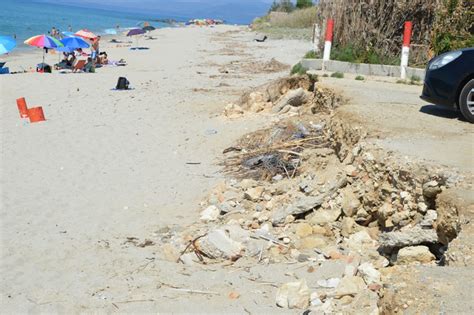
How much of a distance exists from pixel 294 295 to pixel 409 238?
1.27 m

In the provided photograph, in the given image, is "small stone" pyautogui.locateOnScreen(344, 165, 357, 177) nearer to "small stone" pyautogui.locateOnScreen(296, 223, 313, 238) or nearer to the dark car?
"small stone" pyautogui.locateOnScreen(296, 223, 313, 238)

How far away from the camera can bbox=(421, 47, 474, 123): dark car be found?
733cm

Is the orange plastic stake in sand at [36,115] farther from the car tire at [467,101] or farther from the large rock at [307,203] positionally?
the car tire at [467,101]

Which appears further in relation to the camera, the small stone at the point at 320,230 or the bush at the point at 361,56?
the bush at the point at 361,56

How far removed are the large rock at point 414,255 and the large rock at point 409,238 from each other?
0.09 metres

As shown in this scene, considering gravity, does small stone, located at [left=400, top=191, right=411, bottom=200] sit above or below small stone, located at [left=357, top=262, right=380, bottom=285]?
above

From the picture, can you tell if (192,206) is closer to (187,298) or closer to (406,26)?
(187,298)

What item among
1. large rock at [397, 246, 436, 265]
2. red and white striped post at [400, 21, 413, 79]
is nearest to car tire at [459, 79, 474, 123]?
large rock at [397, 246, 436, 265]

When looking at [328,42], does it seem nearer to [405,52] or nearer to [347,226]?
[405,52]

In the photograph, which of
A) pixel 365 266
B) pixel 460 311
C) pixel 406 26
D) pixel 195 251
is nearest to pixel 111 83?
pixel 406 26

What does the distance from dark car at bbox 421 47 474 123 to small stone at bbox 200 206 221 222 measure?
362 cm

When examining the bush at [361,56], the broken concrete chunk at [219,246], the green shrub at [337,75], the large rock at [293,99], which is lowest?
the broken concrete chunk at [219,246]

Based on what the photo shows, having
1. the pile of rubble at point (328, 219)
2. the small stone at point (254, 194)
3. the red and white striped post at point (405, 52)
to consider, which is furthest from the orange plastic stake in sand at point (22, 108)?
the red and white striped post at point (405, 52)

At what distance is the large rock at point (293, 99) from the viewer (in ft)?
39.1
